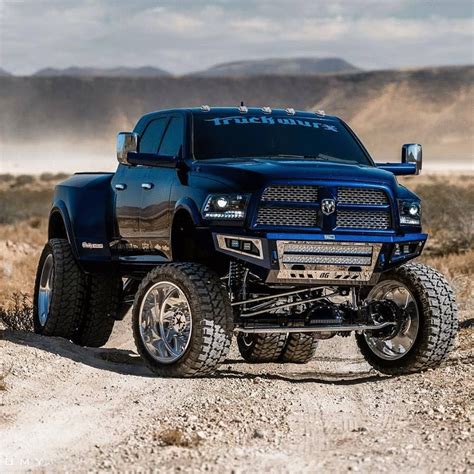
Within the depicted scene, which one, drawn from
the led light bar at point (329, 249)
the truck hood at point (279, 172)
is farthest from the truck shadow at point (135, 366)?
the truck hood at point (279, 172)

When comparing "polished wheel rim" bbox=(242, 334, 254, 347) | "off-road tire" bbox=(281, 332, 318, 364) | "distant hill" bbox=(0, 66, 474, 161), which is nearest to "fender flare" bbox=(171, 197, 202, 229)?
"polished wheel rim" bbox=(242, 334, 254, 347)

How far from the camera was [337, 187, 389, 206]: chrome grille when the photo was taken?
9.77 m

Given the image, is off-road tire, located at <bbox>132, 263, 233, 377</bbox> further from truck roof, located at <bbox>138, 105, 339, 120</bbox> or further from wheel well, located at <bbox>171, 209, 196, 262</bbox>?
truck roof, located at <bbox>138, 105, 339, 120</bbox>

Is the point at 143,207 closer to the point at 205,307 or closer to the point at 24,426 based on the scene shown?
the point at 205,307

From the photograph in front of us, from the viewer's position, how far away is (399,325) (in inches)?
413

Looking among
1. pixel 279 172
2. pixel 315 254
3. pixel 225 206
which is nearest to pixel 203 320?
pixel 225 206

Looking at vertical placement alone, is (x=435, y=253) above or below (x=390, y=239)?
below

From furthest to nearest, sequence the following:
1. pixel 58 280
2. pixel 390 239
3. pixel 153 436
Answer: pixel 58 280 → pixel 390 239 → pixel 153 436

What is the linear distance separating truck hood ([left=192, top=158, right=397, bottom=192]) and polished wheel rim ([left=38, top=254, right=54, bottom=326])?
3.00 m

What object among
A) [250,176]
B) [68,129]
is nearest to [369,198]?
[250,176]

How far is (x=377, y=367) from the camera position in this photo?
10.7 m

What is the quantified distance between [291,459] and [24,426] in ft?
6.23

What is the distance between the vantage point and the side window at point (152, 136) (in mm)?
11427

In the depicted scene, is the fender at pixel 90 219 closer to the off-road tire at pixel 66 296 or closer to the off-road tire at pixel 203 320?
the off-road tire at pixel 66 296
